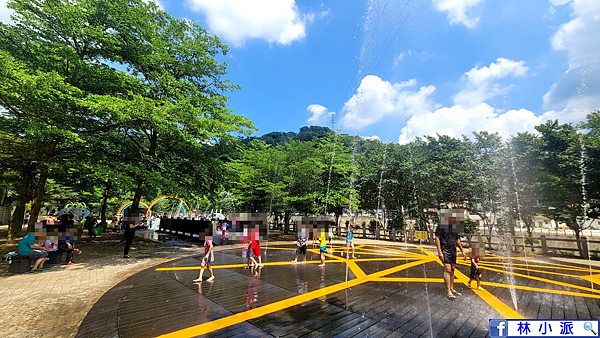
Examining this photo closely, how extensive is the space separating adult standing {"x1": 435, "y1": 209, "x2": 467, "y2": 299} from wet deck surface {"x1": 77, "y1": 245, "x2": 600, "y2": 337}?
42 cm

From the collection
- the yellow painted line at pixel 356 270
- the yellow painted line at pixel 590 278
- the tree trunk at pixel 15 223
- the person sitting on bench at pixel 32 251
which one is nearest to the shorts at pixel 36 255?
Result: the person sitting on bench at pixel 32 251

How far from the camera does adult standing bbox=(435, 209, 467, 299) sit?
5523 millimetres

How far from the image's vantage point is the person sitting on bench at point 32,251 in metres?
7.31

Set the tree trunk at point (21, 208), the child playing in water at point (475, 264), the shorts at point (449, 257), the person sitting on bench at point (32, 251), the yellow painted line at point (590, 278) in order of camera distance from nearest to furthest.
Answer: the shorts at point (449, 257) → the child playing in water at point (475, 264) → the person sitting on bench at point (32, 251) → the yellow painted line at point (590, 278) → the tree trunk at point (21, 208)

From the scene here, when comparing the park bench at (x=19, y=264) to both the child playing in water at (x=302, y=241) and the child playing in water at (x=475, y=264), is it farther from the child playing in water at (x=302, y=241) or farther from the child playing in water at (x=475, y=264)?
the child playing in water at (x=475, y=264)

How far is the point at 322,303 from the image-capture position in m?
4.91

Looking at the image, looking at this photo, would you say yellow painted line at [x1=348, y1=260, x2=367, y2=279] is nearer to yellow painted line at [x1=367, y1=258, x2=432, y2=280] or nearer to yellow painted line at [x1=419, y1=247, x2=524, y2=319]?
yellow painted line at [x1=367, y1=258, x2=432, y2=280]

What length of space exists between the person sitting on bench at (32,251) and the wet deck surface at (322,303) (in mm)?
3010

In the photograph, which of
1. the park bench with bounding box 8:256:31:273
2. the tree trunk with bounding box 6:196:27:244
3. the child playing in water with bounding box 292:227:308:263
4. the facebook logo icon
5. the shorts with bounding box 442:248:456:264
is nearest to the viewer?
the facebook logo icon

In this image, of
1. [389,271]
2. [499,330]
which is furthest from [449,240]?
[389,271]

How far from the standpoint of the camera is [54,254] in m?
8.27

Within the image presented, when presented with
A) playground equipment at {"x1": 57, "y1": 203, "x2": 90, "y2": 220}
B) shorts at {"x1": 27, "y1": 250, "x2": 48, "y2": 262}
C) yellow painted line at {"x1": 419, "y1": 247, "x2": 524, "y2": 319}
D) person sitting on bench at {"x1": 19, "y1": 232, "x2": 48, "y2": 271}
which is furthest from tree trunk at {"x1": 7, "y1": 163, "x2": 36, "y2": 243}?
yellow painted line at {"x1": 419, "y1": 247, "x2": 524, "y2": 319}

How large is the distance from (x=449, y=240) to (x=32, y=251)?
438 inches

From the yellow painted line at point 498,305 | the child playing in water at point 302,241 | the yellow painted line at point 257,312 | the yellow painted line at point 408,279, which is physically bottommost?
the yellow painted line at point 408,279
